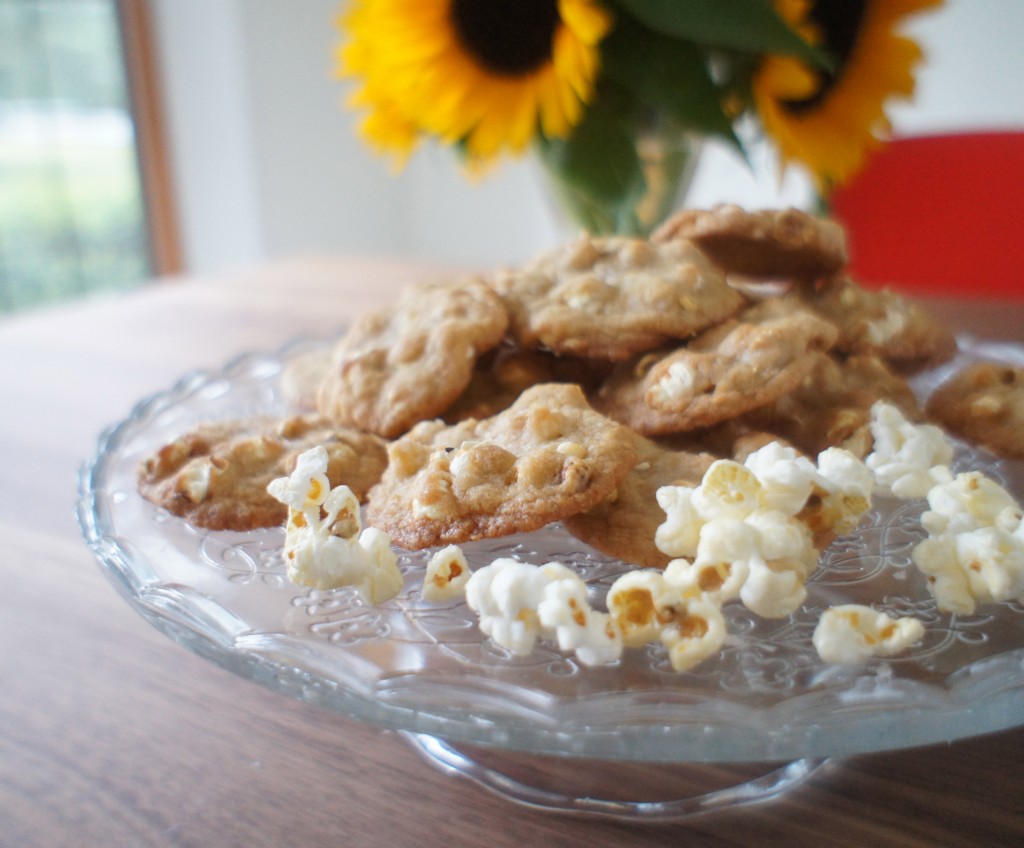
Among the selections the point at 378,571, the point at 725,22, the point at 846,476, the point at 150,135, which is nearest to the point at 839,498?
the point at 846,476

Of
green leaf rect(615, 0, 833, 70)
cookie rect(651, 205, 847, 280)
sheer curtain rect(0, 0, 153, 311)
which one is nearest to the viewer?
cookie rect(651, 205, 847, 280)

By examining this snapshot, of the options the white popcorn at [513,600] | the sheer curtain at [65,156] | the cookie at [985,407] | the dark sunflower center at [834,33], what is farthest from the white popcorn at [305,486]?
the sheer curtain at [65,156]

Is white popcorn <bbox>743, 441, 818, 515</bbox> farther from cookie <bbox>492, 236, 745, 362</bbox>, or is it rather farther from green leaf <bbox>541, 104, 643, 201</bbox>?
green leaf <bbox>541, 104, 643, 201</bbox>

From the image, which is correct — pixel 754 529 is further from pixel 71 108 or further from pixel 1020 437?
pixel 71 108

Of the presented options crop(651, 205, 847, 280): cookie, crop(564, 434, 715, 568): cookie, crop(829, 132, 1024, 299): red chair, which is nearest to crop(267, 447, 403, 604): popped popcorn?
crop(564, 434, 715, 568): cookie

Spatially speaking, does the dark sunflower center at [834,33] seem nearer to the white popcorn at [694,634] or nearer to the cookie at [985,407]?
the cookie at [985,407]

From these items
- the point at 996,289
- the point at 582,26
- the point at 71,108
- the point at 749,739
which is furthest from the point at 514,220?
the point at 749,739

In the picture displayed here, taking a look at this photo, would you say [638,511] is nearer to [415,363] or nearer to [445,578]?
[445,578]
